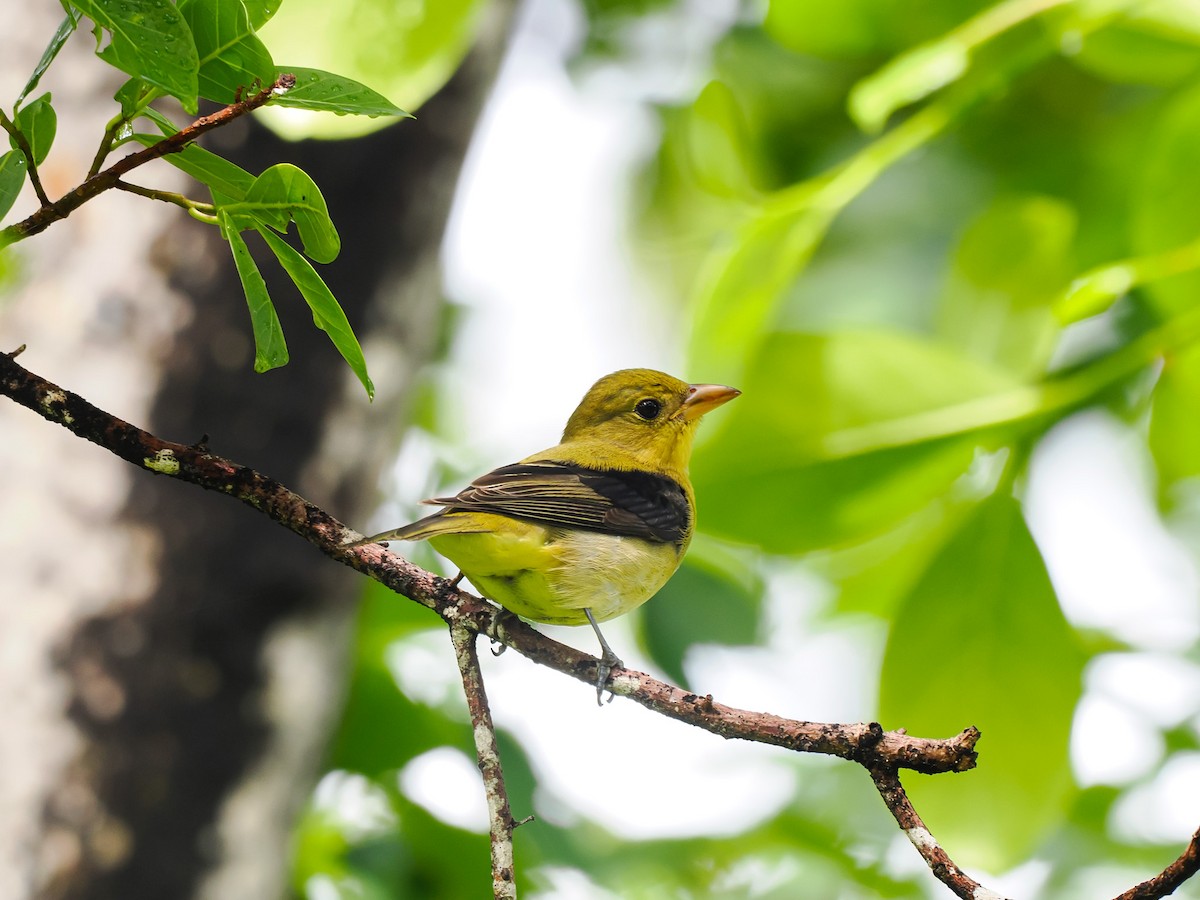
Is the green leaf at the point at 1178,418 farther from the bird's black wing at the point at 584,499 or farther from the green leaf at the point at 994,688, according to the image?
the bird's black wing at the point at 584,499

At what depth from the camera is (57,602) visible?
8.73ft

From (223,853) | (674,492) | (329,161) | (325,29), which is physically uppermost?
(329,161)

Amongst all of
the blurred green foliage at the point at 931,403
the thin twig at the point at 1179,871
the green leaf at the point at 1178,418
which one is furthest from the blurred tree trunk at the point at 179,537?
the thin twig at the point at 1179,871

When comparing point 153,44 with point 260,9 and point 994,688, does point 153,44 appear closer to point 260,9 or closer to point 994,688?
point 260,9

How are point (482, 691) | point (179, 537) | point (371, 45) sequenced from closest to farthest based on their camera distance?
point (482, 691) < point (371, 45) < point (179, 537)

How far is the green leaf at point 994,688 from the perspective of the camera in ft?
6.23

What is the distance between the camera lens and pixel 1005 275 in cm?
246

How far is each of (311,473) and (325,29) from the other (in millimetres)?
1592

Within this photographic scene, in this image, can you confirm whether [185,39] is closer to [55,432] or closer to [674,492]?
[674,492]

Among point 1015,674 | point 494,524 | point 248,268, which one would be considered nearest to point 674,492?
point 494,524

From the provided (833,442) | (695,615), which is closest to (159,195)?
(833,442)

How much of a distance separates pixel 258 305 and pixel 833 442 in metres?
1.31

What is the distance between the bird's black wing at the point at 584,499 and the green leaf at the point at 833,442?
10.0 inches

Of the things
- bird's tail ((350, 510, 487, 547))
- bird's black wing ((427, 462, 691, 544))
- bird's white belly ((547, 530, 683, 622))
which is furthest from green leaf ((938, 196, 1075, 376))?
bird's tail ((350, 510, 487, 547))
